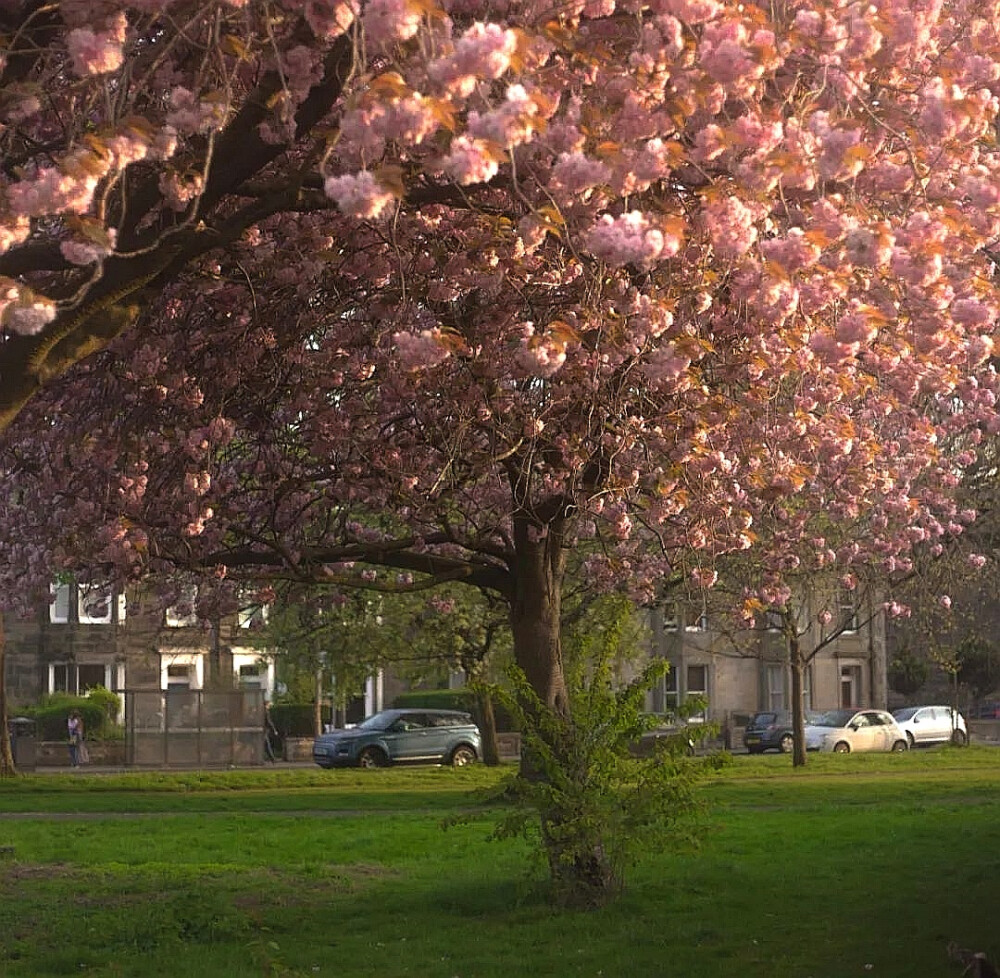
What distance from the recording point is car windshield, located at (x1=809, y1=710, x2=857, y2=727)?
43.4 meters

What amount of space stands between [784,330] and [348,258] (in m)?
2.92

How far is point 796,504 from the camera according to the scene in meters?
22.0

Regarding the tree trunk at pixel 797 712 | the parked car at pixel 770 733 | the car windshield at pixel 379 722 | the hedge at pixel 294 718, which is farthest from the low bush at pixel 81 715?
the tree trunk at pixel 797 712

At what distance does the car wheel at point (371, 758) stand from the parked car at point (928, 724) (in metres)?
17.4

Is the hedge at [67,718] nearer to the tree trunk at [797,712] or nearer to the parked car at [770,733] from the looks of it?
the parked car at [770,733]

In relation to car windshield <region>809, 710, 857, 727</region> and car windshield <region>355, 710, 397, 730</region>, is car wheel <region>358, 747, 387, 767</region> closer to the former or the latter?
car windshield <region>355, 710, 397, 730</region>

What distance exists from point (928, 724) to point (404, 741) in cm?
1837

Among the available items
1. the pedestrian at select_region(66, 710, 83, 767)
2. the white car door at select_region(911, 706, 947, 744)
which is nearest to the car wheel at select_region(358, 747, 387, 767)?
the pedestrian at select_region(66, 710, 83, 767)

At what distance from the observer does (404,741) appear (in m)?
37.6

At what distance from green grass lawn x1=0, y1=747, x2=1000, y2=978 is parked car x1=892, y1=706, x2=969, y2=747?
24.4 metres

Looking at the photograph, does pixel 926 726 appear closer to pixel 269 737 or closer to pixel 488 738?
pixel 488 738

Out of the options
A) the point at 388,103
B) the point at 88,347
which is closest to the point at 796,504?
the point at 88,347

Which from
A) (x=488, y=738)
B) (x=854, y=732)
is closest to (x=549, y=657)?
(x=488, y=738)

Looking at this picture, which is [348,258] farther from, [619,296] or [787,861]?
[787,861]
